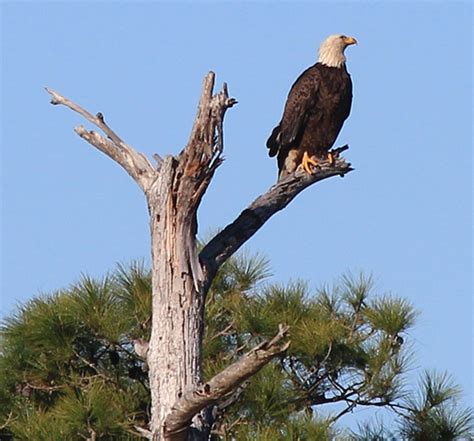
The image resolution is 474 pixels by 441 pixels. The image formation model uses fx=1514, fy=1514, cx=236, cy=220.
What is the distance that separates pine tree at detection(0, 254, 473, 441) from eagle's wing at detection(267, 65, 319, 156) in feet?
2.47

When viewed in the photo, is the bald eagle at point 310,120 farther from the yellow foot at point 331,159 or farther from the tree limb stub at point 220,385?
the tree limb stub at point 220,385

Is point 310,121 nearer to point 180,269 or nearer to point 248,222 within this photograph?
point 248,222

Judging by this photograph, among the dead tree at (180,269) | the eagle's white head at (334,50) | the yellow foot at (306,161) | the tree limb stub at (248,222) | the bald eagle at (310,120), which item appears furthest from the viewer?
the eagle's white head at (334,50)

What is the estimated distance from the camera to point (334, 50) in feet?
26.3

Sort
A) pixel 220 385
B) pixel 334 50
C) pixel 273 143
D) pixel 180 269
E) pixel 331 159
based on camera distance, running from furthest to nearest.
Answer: pixel 334 50 → pixel 273 143 → pixel 331 159 → pixel 180 269 → pixel 220 385

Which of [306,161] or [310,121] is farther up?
[310,121]

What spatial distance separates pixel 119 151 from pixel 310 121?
86.0 inches

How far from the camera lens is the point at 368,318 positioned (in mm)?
7582

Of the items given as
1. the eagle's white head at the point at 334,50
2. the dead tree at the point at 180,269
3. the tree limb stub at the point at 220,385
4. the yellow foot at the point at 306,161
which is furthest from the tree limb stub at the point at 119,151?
the eagle's white head at the point at 334,50

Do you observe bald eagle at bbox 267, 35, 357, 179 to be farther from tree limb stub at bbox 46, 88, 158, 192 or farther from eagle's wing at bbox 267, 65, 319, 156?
tree limb stub at bbox 46, 88, 158, 192

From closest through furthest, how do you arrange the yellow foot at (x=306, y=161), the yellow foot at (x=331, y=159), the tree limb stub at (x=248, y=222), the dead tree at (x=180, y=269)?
1. the dead tree at (x=180, y=269)
2. the tree limb stub at (x=248, y=222)
3. the yellow foot at (x=331, y=159)
4. the yellow foot at (x=306, y=161)

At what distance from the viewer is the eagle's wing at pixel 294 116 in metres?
7.52

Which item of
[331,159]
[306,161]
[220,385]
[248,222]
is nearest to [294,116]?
[306,161]

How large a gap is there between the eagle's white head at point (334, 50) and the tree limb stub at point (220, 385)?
327cm
